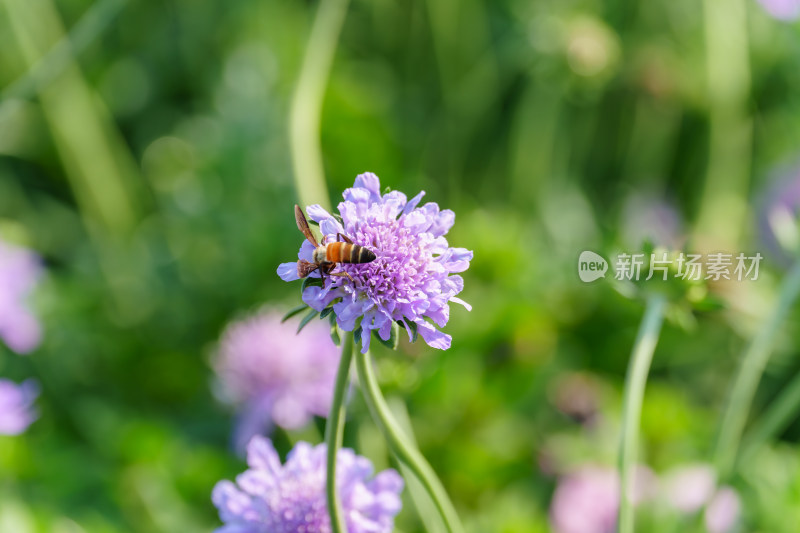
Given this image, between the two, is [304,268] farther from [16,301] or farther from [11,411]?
[16,301]

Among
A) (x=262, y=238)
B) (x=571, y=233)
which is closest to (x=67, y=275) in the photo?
(x=262, y=238)

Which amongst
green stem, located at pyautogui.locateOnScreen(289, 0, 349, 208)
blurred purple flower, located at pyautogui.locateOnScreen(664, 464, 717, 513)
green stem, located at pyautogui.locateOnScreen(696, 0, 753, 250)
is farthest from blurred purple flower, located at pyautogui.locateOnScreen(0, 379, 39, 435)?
green stem, located at pyautogui.locateOnScreen(696, 0, 753, 250)

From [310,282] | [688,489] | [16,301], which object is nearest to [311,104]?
[16,301]

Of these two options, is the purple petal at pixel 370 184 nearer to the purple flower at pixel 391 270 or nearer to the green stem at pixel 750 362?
the purple flower at pixel 391 270

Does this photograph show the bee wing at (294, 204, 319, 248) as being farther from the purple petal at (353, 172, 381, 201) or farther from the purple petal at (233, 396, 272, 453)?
the purple petal at (233, 396, 272, 453)

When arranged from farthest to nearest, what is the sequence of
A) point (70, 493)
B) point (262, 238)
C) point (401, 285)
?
point (262, 238) → point (70, 493) → point (401, 285)

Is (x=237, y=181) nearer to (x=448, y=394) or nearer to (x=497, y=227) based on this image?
(x=497, y=227)
